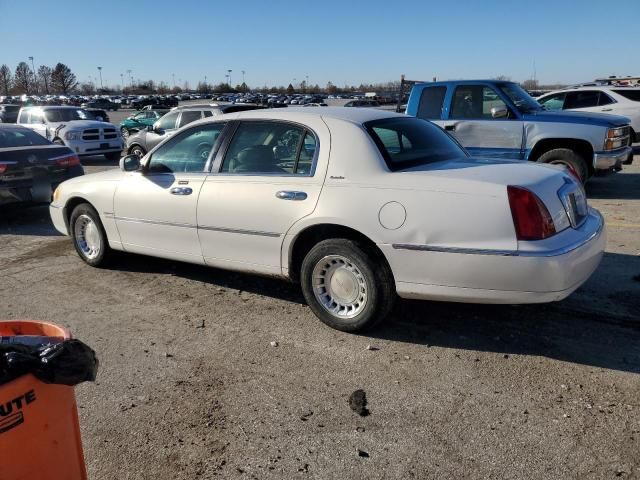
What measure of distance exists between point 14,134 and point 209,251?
6210mm

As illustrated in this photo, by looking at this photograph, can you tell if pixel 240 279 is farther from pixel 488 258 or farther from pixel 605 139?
pixel 605 139

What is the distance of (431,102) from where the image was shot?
9.76 m

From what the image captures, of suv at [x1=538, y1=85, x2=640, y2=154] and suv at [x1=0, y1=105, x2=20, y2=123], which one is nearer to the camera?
suv at [x1=538, y1=85, x2=640, y2=154]

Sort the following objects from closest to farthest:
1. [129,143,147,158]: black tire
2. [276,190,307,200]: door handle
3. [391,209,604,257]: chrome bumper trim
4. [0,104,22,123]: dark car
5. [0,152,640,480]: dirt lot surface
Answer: [0,152,640,480]: dirt lot surface < [391,209,604,257]: chrome bumper trim < [276,190,307,200]: door handle < [129,143,147,158]: black tire < [0,104,22,123]: dark car

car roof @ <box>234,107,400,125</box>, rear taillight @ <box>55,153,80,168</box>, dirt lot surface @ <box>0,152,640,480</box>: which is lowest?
dirt lot surface @ <box>0,152,640,480</box>

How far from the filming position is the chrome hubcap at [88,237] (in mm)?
5961

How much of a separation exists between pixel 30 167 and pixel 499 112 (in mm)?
7219

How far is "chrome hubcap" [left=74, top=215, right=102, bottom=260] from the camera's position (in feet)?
19.6

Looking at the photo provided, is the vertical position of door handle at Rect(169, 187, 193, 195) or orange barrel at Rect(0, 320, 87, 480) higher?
door handle at Rect(169, 187, 193, 195)

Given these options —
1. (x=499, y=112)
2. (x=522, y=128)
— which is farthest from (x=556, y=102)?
(x=499, y=112)

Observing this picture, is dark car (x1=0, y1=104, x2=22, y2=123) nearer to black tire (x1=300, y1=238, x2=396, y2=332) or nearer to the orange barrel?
black tire (x1=300, y1=238, x2=396, y2=332)

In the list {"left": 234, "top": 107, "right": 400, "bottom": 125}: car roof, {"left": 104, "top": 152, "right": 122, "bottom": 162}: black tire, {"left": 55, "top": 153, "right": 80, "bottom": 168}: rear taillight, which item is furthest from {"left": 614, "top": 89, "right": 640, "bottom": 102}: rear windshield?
{"left": 104, "top": 152, "right": 122, "bottom": 162}: black tire

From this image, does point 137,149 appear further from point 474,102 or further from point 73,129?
point 474,102

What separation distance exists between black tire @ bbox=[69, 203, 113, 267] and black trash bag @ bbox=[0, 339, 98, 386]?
159 inches
